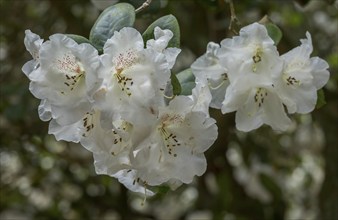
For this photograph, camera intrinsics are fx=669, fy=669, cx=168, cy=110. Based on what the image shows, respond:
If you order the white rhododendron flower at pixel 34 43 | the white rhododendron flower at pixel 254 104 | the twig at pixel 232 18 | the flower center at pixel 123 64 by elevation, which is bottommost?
the white rhododendron flower at pixel 254 104

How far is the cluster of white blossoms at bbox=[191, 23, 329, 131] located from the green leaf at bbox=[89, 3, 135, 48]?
11 cm

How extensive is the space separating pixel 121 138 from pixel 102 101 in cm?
6

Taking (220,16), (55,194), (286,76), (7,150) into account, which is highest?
(286,76)

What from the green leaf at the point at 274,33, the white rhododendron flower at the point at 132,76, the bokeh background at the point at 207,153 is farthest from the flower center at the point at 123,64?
the bokeh background at the point at 207,153

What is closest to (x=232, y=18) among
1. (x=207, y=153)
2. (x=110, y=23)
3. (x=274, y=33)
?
(x=274, y=33)

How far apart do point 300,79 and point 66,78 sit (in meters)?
0.28

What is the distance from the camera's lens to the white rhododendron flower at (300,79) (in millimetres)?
803

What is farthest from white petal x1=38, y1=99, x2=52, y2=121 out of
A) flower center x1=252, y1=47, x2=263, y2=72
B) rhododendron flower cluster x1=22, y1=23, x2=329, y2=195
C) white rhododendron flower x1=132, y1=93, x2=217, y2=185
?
flower center x1=252, y1=47, x2=263, y2=72

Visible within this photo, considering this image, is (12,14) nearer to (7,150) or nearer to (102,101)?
(7,150)

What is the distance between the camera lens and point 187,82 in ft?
2.71

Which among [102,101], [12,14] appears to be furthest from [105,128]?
[12,14]

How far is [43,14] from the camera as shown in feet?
6.53

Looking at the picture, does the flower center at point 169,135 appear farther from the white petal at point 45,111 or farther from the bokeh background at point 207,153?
the bokeh background at point 207,153

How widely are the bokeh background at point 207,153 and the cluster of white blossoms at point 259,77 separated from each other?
819 mm
